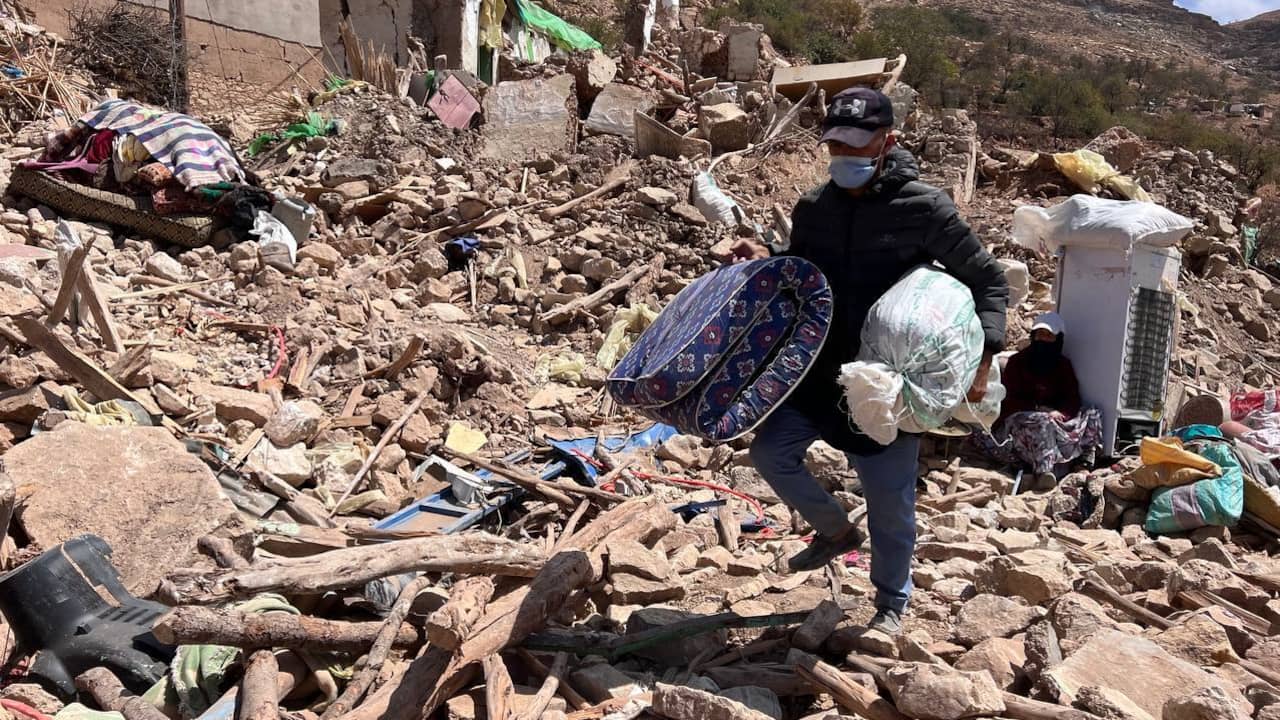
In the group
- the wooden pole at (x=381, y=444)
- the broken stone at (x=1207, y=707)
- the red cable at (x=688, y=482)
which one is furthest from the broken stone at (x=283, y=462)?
the broken stone at (x=1207, y=707)

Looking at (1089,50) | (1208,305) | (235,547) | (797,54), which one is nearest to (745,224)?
(1208,305)

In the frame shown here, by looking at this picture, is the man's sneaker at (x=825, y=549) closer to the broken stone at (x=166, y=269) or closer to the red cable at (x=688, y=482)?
the red cable at (x=688, y=482)

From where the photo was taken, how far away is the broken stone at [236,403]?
529cm

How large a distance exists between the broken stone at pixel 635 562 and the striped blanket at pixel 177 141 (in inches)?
270

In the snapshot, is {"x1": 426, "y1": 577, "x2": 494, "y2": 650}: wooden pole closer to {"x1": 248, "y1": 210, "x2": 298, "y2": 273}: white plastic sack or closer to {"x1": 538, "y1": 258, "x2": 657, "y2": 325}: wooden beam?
{"x1": 538, "y1": 258, "x2": 657, "y2": 325}: wooden beam

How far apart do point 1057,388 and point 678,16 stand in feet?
54.5

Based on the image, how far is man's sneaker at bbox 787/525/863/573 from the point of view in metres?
2.79

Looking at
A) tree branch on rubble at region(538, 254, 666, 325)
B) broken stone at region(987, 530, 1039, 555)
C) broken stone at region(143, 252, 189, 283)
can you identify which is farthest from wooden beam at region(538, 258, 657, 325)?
broken stone at region(987, 530, 1039, 555)

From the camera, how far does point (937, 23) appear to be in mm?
35906

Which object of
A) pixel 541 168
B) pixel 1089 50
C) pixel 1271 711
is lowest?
pixel 1271 711

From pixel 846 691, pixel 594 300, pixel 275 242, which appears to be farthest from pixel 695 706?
pixel 275 242

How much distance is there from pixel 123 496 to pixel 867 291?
A: 298cm

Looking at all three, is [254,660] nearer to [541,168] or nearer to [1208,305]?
[541,168]

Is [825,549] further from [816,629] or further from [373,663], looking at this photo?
[373,663]
